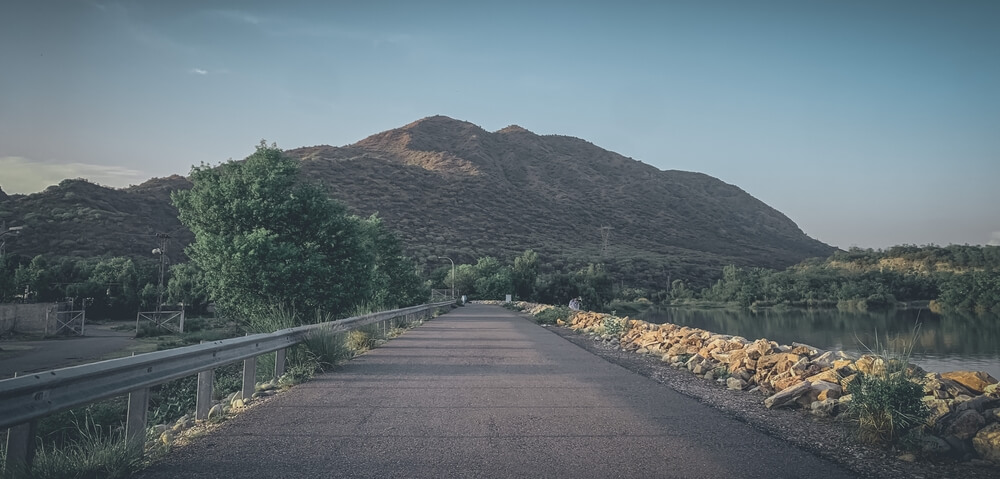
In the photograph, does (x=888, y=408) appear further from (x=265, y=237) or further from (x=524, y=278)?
(x=524, y=278)

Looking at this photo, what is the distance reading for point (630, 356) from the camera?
1473 centimetres

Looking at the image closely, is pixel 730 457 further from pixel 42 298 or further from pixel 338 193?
pixel 338 193

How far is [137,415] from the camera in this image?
18.3 feet

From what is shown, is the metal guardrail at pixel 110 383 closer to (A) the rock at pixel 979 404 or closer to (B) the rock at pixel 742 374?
(B) the rock at pixel 742 374

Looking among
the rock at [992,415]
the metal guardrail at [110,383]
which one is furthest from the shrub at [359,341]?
the rock at [992,415]

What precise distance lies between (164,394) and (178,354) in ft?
36.6

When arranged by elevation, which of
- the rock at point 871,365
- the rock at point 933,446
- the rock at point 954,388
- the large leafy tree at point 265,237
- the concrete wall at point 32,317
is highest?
the large leafy tree at point 265,237

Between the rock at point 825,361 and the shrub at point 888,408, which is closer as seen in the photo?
the shrub at point 888,408

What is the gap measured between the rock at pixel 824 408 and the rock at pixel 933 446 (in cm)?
161

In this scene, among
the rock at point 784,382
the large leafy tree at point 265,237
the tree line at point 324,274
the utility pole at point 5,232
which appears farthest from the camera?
the utility pole at point 5,232

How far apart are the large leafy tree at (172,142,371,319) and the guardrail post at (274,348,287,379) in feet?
21.9

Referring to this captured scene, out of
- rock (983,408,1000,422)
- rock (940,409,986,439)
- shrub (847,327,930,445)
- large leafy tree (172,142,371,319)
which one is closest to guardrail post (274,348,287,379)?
large leafy tree (172,142,371,319)

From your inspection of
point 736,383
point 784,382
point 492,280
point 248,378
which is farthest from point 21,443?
point 492,280

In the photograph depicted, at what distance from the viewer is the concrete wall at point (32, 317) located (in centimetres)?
4075
